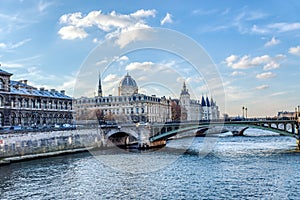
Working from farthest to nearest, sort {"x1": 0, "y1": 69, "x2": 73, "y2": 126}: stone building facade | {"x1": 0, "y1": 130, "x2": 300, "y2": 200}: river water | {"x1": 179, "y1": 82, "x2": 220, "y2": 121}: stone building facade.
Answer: {"x1": 179, "y1": 82, "x2": 220, "y2": 121}: stone building facade
{"x1": 0, "y1": 69, "x2": 73, "y2": 126}: stone building facade
{"x1": 0, "y1": 130, "x2": 300, "y2": 200}: river water

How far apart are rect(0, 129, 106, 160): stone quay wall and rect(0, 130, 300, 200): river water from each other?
13.3 feet

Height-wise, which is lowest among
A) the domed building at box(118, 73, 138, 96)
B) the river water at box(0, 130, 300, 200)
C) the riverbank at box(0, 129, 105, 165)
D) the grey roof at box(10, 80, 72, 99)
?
the river water at box(0, 130, 300, 200)

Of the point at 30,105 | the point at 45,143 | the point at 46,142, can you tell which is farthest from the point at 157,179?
the point at 30,105

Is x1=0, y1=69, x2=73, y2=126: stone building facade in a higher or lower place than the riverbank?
higher

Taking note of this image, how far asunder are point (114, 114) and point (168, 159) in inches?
2508

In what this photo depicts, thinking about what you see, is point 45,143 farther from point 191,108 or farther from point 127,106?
point 191,108

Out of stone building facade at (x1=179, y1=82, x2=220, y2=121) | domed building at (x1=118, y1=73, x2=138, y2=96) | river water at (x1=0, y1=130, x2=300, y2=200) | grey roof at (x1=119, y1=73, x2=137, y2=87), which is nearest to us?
river water at (x1=0, y1=130, x2=300, y2=200)

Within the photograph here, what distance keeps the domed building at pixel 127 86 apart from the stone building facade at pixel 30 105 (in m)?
47.3

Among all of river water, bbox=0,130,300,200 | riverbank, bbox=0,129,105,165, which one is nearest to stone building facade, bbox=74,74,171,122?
riverbank, bbox=0,129,105,165

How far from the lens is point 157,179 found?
25.3 m

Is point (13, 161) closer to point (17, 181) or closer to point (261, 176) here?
point (17, 181)

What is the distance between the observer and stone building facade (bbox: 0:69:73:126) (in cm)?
4603

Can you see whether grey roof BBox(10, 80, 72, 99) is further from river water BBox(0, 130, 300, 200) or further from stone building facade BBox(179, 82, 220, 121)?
stone building facade BBox(179, 82, 220, 121)

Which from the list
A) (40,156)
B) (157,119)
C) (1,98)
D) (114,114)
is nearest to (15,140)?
(40,156)
